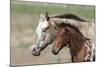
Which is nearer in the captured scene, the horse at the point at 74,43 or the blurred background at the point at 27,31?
the blurred background at the point at 27,31

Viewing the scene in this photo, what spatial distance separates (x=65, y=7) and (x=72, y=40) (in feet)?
1.37

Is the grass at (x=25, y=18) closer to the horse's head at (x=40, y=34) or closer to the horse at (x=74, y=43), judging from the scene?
the horse's head at (x=40, y=34)

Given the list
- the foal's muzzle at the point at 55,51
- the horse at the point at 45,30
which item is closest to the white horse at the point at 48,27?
the horse at the point at 45,30

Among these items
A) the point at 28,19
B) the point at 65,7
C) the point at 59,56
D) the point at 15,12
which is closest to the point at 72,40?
the point at 59,56

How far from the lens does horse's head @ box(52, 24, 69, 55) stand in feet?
8.17

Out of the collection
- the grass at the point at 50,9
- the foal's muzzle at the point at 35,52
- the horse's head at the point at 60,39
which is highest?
the grass at the point at 50,9

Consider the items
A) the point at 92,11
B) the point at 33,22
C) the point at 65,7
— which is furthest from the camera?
→ the point at 92,11

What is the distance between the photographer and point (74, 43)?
2.59 m

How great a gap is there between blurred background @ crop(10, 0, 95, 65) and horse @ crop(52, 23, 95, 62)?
9 cm

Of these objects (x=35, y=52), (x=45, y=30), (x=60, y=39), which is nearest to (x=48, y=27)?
(x=45, y=30)

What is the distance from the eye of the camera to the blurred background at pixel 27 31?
7.47 ft

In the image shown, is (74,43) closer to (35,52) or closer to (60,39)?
(60,39)
